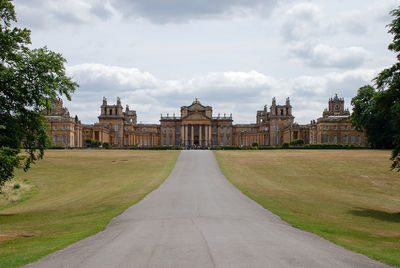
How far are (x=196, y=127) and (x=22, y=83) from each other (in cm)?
11148

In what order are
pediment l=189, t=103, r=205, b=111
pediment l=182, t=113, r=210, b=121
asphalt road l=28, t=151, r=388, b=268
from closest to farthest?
1. asphalt road l=28, t=151, r=388, b=268
2. pediment l=182, t=113, r=210, b=121
3. pediment l=189, t=103, r=205, b=111

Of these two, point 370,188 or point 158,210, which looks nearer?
point 158,210

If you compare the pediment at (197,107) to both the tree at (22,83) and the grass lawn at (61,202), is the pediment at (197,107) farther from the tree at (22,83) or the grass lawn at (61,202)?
the tree at (22,83)

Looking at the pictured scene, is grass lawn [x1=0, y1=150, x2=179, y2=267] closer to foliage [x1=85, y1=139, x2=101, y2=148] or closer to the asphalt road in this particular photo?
the asphalt road

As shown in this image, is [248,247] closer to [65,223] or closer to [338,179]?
[65,223]

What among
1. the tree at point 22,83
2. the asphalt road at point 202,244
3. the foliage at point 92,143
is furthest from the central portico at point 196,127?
the asphalt road at point 202,244

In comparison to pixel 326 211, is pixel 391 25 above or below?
above

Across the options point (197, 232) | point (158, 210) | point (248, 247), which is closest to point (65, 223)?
point (158, 210)

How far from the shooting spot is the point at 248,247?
422 inches

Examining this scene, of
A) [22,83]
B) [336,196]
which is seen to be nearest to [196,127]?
[336,196]

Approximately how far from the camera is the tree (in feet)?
73.0

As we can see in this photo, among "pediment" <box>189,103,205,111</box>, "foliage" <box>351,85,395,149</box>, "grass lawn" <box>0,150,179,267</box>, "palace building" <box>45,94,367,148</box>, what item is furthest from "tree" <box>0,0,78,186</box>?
"pediment" <box>189,103,205,111</box>

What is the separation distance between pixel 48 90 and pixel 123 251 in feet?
51.6

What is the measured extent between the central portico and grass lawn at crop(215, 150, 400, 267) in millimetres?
77087
